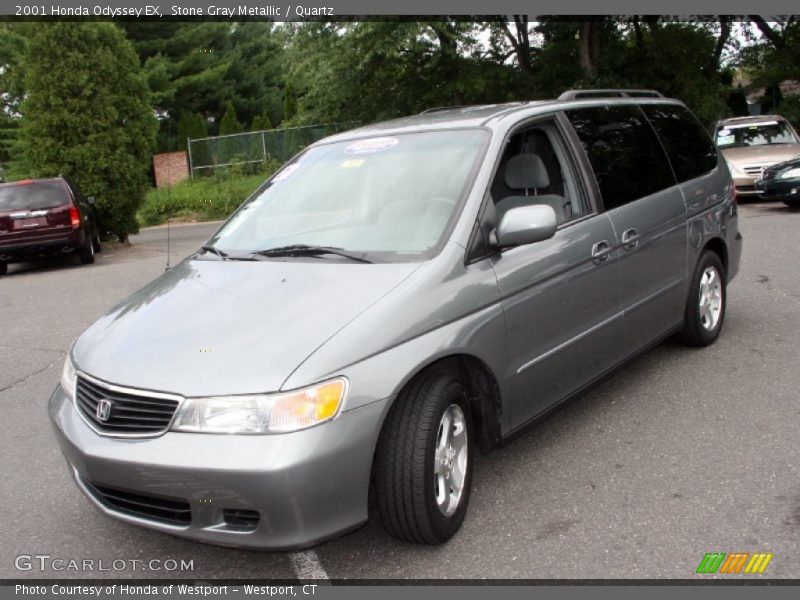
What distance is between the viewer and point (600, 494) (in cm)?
369

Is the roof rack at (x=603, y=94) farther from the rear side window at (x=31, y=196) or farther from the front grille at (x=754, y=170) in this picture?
the rear side window at (x=31, y=196)

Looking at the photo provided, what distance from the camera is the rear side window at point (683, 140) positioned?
5.43 metres

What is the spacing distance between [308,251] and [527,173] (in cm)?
125

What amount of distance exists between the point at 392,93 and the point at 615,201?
2128 centimetres

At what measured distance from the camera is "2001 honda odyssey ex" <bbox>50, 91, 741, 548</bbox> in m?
2.83

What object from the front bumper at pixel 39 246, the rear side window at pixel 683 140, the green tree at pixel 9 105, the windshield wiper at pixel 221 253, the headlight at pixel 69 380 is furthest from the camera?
the green tree at pixel 9 105

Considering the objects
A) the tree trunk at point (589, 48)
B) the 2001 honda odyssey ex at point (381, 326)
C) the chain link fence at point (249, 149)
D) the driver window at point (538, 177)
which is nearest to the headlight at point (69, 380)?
the 2001 honda odyssey ex at point (381, 326)

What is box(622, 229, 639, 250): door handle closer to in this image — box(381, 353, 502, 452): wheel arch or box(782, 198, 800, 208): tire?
box(381, 353, 502, 452): wheel arch

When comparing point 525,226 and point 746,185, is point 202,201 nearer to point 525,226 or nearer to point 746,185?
point 746,185

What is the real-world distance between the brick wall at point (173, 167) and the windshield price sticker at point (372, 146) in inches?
1092

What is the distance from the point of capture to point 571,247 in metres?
4.10
